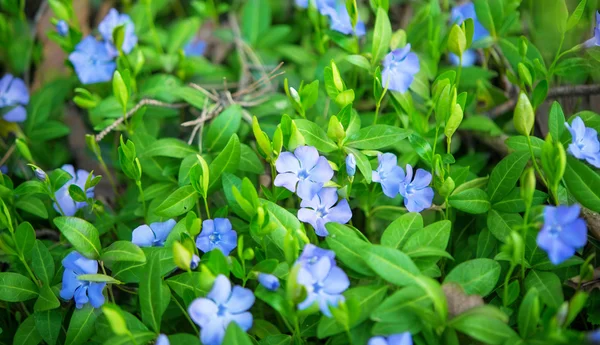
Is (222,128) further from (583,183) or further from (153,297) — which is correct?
(583,183)

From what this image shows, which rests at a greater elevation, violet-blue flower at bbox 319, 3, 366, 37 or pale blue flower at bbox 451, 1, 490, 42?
violet-blue flower at bbox 319, 3, 366, 37

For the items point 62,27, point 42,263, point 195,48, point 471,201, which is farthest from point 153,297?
point 195,48

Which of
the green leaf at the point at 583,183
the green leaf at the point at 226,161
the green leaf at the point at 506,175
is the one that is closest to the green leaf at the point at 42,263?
the green leaf at the point at 226,161

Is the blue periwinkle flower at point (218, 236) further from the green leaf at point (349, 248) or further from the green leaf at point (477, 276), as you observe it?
the green leaf at point (477, 276)

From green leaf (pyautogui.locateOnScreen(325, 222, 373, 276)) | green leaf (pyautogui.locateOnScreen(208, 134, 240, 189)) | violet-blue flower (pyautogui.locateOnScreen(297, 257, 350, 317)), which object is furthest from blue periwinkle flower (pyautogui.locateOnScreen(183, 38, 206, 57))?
violet-blue flower (pyautogui.locateOnScreen(297, 257, 350, 317))

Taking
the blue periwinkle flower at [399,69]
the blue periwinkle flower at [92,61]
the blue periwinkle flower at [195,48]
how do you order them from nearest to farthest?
the blue periwinkle flower at [399,69] → the blue periwinkle flower at [92,61] → the blue periwinkle flower at [195,48]

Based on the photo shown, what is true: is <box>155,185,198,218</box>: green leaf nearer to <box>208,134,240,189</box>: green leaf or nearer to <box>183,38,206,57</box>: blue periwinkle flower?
<box>208,134,240,189</box>: green leaf

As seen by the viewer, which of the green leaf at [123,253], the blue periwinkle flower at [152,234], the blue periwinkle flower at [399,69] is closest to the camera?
the green leaf at [123,253]
